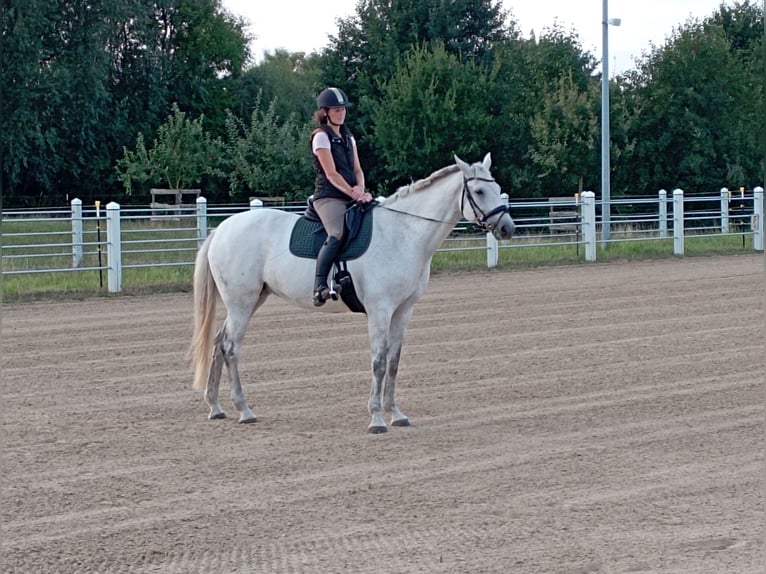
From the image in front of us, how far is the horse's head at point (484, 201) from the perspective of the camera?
8000mm

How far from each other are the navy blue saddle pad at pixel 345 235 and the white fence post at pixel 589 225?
51.3 feet

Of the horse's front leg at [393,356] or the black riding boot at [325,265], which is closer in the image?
the black riding boot at [325,265]

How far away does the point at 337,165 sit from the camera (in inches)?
331

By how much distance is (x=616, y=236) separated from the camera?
28047mm

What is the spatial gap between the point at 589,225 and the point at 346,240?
1622 centimetres

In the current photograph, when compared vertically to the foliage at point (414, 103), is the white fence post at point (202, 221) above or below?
below

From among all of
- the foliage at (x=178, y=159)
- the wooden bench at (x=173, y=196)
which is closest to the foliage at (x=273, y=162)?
the foliage at (x=178, y=159)

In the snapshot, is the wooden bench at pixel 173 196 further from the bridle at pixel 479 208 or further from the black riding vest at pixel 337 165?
the bridle at pixel 479 208

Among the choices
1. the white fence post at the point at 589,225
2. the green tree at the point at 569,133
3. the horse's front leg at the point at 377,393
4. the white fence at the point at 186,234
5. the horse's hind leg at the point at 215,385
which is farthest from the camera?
the green tree at the point at 569,133

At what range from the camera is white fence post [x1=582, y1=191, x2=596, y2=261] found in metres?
23.6

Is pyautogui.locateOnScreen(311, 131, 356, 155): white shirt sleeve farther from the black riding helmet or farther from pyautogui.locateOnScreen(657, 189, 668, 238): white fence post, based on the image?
pyautogui.locateOnScreen(657, 189, 668, 238): white fence post

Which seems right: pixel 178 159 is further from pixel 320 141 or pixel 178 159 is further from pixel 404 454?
pixel 404 454

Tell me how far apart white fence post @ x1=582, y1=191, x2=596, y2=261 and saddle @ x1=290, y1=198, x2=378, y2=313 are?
15.6 meters

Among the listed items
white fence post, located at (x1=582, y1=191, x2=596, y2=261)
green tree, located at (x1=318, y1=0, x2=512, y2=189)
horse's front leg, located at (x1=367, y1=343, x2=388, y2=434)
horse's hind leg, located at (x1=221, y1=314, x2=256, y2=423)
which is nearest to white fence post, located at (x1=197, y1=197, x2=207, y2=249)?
white fence post, located at (x1=582, y1=191, x2=596, y2=261)
